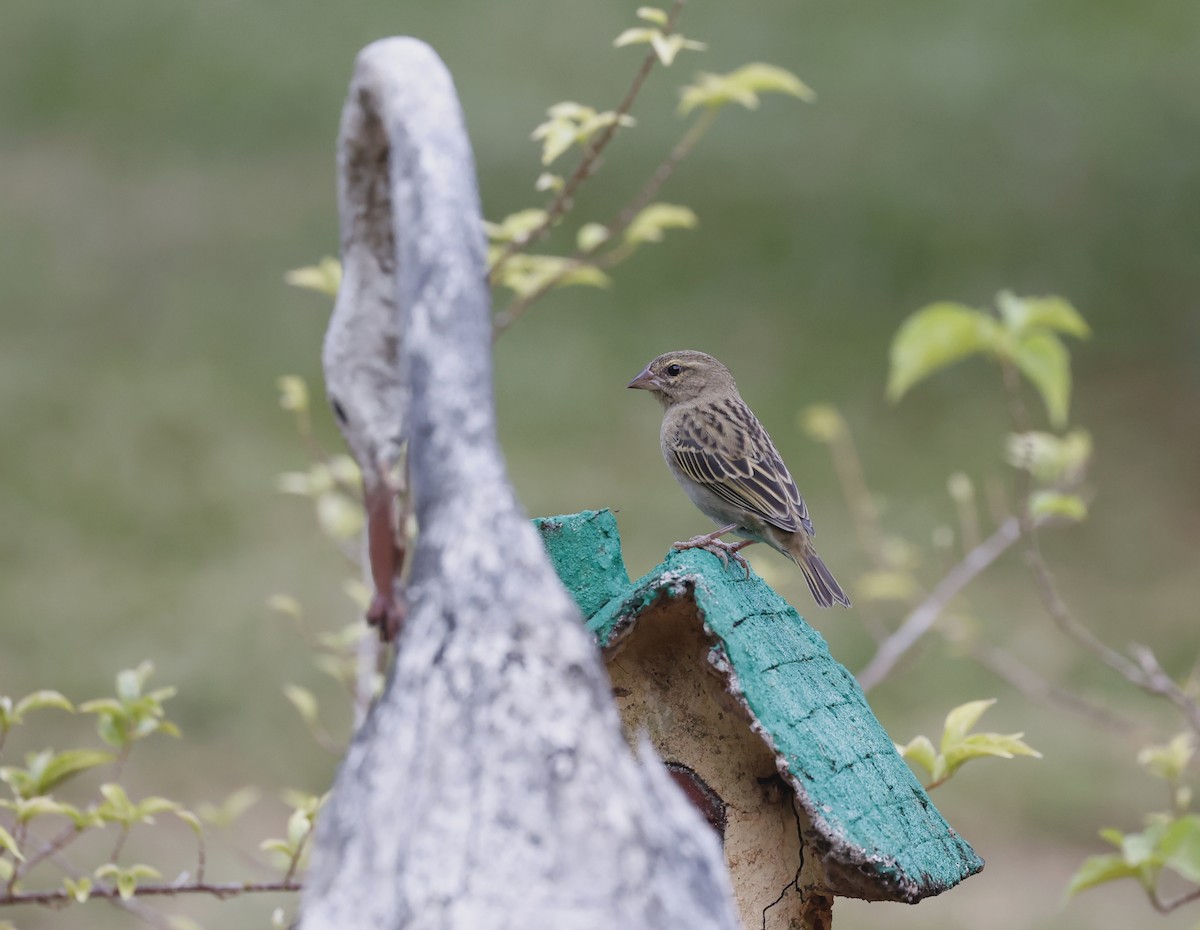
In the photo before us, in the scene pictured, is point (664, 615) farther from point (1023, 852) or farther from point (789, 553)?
point (1023, 852)

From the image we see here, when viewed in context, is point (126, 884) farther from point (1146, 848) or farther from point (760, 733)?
point (1146, 848)

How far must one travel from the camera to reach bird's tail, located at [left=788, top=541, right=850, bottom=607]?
398 cm

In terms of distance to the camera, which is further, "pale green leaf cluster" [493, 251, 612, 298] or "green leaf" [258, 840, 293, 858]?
"pale green leaf cluster" [493, 251, 612, 298]

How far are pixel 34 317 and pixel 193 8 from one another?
114 inches

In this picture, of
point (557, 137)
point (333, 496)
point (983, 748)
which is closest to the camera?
point (983, 748)

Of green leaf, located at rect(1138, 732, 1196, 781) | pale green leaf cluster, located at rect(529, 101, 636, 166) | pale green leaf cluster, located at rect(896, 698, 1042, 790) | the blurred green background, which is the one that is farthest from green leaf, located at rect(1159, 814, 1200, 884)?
the blurred green background

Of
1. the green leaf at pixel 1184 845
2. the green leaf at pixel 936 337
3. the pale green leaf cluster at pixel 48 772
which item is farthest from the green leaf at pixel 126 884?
the green leaf at pixel 936 337

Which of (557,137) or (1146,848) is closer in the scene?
(1146,848)

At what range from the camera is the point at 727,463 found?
4.06 m

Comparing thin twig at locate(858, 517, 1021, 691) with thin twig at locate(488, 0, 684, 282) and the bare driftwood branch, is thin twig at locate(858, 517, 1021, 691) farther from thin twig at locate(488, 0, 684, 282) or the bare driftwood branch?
the bare driftwood branch

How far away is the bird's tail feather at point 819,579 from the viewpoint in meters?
3.97

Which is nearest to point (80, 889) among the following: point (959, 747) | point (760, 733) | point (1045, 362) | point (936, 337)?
point (760, 733)

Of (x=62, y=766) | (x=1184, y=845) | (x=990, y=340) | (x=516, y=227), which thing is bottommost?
(x=1184, y=845)

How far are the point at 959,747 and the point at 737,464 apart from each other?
1.61 metres
